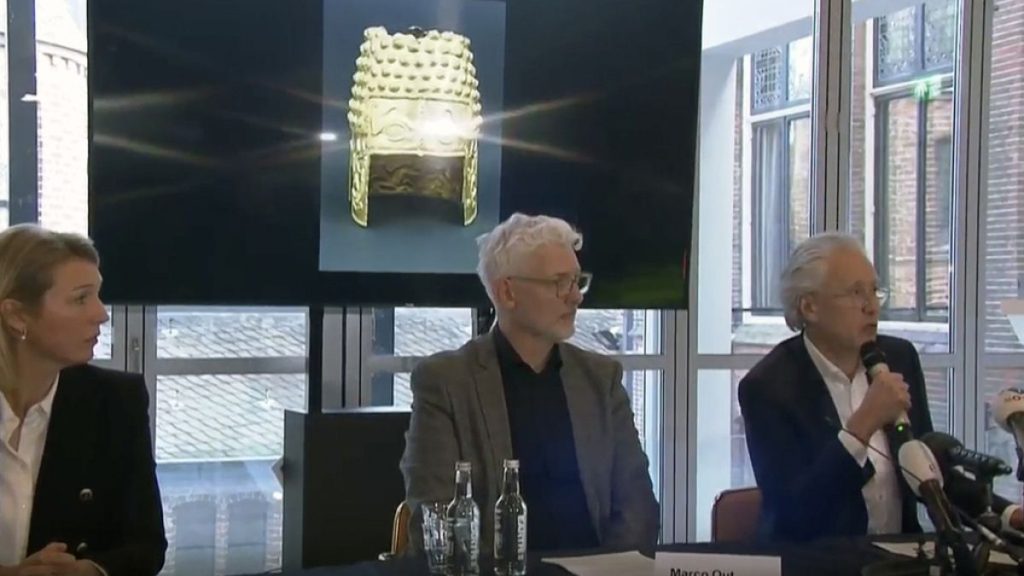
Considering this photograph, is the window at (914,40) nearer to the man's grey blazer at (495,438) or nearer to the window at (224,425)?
the window at (224,425)

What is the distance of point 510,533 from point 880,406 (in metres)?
0.93

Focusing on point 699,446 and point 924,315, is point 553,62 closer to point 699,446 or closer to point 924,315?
point 699,446

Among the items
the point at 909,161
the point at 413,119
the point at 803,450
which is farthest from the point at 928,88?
the point at 803,450

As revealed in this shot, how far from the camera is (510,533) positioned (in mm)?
2020

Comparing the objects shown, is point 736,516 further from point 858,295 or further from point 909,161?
point 909,161

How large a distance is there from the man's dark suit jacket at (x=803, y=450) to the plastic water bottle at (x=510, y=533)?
2.87 feet

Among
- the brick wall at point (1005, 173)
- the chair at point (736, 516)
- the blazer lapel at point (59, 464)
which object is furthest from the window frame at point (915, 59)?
the blazer lapel at point (59, 464)

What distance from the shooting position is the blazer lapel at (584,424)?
2.62 m

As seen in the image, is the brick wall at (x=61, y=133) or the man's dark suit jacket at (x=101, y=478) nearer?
the man's dark suit jacket at (x=101, y=478)

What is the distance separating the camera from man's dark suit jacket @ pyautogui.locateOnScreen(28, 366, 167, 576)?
235 centimetres

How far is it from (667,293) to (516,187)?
0.71 meters

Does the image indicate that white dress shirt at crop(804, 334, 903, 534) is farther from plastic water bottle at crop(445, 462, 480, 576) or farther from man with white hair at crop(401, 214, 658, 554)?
plastic water bottle at crop(445, 462, 480, 576)

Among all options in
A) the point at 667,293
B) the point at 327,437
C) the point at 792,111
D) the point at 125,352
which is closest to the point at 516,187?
the point at 667,293

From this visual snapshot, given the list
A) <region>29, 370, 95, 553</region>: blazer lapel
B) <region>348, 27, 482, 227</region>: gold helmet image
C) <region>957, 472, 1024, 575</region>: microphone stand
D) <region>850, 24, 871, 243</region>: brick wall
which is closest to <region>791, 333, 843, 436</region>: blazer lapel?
<region>957, 472, 1024, 575</region>: microphone stand
